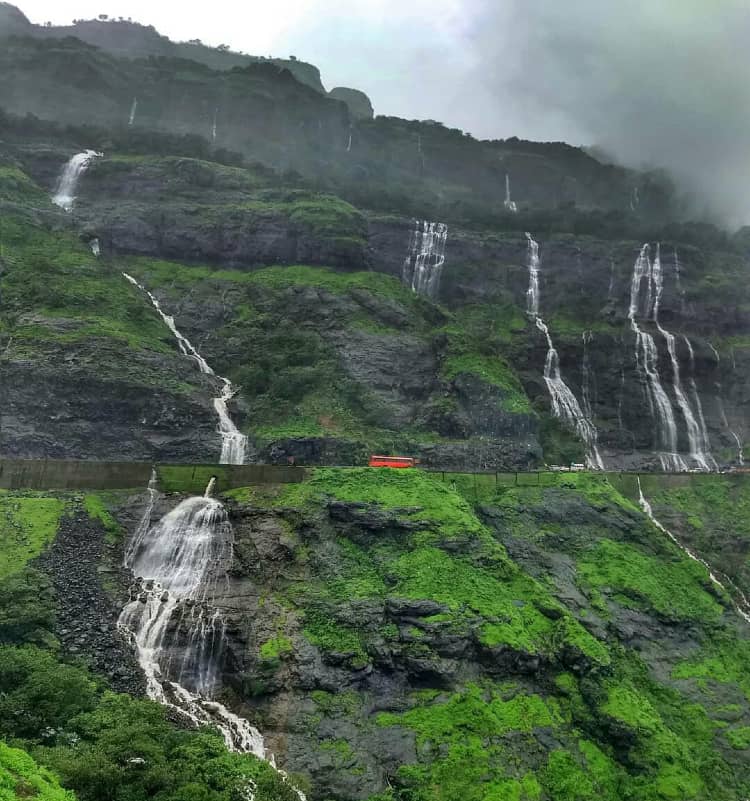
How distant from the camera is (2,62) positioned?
70.2m

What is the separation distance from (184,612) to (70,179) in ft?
151

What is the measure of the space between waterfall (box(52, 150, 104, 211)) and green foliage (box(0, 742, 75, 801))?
160 ft

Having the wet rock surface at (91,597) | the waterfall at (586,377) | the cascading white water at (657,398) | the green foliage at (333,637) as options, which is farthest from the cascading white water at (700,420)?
the wet rock surface at (91,597)

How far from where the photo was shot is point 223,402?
38500mm

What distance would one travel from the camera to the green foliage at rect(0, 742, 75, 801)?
10656 millimetres

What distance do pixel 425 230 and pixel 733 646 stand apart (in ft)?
135

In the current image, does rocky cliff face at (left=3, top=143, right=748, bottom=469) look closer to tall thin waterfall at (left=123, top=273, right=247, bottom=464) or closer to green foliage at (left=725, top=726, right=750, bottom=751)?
tall thin waterfall at (left=123, top=273, right=247, bottom=464)

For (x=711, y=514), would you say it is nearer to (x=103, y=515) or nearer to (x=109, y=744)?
(x=103, y=515)

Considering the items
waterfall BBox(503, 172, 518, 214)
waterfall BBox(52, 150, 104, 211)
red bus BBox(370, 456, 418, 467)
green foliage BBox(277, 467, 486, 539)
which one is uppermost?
waterfall BBox(503, 172, 518, 214)

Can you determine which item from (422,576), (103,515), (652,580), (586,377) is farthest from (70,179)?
(652,580)

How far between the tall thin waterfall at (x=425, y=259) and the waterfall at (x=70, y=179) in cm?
2808

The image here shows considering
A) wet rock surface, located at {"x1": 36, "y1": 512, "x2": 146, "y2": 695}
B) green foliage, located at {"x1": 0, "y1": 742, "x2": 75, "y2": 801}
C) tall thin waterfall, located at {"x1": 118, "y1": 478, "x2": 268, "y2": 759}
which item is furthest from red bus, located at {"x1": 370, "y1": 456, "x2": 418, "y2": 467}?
green foliage, located at {"x1": 0, "y1": 742, "x2": 75, "y2": 801}

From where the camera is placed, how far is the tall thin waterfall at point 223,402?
35344 millimetres

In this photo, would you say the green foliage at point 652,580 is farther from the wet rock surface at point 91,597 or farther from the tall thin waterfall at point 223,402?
the tall thin waterfall at point 223,402
